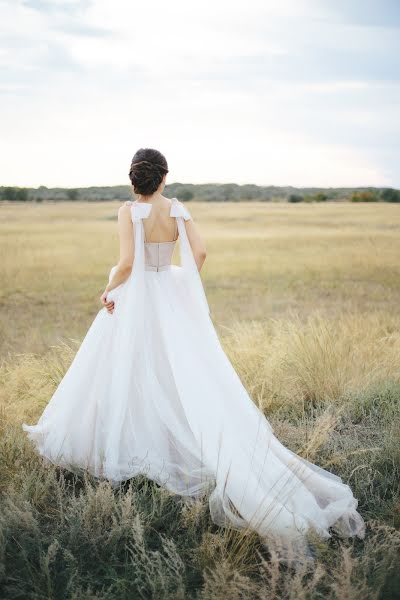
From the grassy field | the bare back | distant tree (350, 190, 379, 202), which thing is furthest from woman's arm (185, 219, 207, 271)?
distant tree (350, 190, 379, 202)

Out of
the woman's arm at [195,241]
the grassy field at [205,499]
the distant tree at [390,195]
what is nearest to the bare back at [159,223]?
the woman's arm at [195,241]

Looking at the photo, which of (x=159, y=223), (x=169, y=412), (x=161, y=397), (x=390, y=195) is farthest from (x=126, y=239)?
(x=390, y=195)

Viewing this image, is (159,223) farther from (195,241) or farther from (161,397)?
(161,397)

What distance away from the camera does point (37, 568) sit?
10.3 ft

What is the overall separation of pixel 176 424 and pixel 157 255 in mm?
1201

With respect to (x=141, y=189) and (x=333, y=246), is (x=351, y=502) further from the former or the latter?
(x=333, y=246)

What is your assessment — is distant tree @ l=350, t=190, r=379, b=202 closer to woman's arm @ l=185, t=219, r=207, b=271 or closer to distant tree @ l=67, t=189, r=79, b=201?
distant tree @ l=67, t=189, r=79, b=201

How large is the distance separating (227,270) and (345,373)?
13.0 m

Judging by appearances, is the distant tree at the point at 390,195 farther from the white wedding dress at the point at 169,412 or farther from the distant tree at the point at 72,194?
the white wedding dress at the point at 169,412

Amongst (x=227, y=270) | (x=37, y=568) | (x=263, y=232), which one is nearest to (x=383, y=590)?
(x=37, y=568)

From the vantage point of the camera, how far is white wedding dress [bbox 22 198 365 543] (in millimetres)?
3580

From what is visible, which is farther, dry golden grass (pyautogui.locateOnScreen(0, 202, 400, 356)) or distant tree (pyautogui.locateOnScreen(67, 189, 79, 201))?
distant tree (pyautogui.locateOnScreen(67, 189, 79, 201))

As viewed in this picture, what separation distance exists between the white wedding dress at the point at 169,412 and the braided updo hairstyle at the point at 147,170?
0.14 m

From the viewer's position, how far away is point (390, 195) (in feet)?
180
